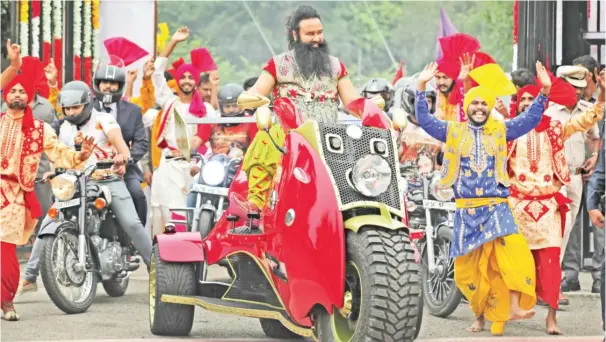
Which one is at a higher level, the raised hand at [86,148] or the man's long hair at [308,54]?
the man's long hair at [308,54]

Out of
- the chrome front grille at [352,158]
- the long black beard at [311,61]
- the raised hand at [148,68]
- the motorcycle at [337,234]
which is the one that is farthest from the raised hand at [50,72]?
the chrome front grille at [352,158]

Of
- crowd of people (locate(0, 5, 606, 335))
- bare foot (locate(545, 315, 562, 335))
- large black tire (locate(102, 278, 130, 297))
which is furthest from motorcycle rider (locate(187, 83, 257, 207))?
bare foot (locate(545, 315, 562, 335))

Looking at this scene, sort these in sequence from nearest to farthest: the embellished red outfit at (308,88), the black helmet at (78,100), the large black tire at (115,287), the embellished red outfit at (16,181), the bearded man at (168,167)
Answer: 1. the embellished red outfit at (308,88)
2. the embellished red outfit at (16,181)
3. the black helmet at (78,100)
4. the large black tire at (115,287)
5. the bearded man at (168,167)

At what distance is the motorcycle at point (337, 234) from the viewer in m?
8.48

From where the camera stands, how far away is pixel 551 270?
471 inches

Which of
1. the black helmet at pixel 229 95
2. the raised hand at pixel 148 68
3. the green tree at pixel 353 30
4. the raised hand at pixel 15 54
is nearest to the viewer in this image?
the raised hand at pixel 15 54

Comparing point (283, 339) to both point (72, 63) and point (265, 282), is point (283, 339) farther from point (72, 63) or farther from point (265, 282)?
point (72, 63)

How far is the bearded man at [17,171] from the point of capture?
11977mm

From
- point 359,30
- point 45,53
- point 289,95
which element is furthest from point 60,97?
point 359,30

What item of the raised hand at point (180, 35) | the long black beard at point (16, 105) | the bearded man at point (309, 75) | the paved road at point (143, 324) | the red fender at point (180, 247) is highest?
the raised hand at point (180, 35)

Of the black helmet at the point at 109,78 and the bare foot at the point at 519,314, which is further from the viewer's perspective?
the black helmet at the point at 109,78

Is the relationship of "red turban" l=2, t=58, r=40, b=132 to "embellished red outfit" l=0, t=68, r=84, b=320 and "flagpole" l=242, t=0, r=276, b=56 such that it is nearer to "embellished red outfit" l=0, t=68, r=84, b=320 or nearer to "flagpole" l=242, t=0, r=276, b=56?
"embellished red outfit" l=0, t=68, r=84, b=320

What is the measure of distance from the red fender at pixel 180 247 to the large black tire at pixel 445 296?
211 cm

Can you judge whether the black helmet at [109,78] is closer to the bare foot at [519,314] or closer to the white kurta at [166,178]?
the white kurta at [166,178]
